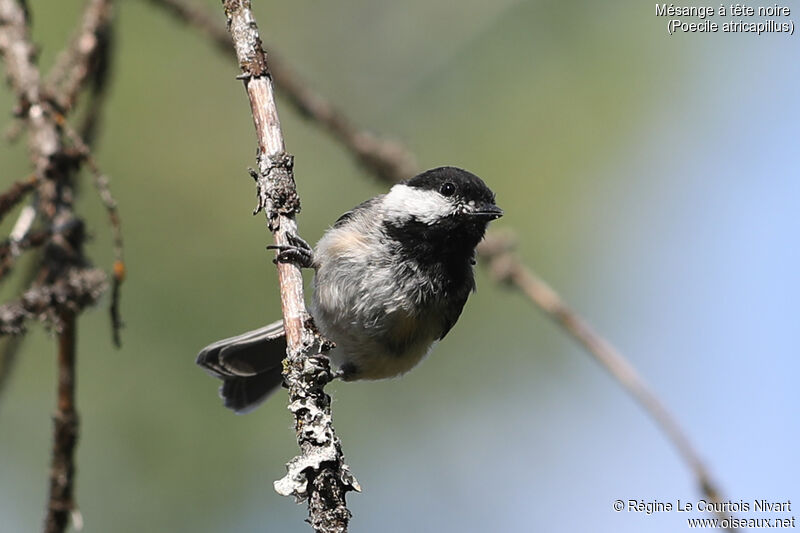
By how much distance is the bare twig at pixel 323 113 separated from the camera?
3.56 m

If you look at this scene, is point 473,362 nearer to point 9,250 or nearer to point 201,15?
point 201,15

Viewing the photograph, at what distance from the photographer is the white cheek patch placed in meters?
3.72

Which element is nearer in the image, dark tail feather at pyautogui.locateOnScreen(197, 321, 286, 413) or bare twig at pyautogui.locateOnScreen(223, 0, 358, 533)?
bare twig at pyautogui.locateOnScreen(223, 0, 358, 533)

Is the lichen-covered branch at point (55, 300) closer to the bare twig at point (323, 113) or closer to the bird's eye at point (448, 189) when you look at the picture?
the bare twig at point (323, 113)

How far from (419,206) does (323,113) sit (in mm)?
610

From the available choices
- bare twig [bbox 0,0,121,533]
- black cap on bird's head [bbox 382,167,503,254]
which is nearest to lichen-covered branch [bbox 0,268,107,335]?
bare twig [bbox 0,0,121,533]

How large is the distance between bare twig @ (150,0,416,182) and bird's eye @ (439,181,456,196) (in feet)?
0.54

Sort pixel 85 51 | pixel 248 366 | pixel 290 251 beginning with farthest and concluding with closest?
pixel 248 366, pixel 85 51, pixel 290 251

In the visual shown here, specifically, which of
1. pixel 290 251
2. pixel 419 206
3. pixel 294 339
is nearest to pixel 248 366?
pixel 419 206

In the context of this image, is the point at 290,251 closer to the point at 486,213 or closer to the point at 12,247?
the point at 12,247

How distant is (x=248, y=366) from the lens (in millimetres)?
4285

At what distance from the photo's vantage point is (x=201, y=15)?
142 inches

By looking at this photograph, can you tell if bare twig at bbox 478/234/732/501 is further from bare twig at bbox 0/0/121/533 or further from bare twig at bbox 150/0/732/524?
bare twig at bbox 0/0/121/533

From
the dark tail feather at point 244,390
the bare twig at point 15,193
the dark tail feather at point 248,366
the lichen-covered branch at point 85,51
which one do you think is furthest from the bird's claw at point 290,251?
the dark tail feather at point 244,390
